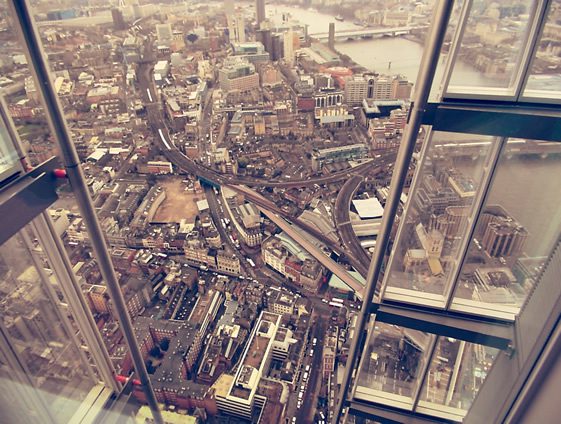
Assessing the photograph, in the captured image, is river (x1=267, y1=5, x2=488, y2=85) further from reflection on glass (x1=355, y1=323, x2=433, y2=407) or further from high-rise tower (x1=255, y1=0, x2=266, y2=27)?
reflection on glass (x1=355, y1=323, x2=433, y2=407)

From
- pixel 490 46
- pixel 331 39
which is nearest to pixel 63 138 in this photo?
pixel 490 46

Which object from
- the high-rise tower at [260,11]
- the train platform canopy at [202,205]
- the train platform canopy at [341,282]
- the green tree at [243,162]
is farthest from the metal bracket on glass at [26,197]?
the high-rise tower at [260,11]

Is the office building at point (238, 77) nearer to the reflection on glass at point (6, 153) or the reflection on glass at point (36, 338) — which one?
the reflection on glass at point (36, 338)

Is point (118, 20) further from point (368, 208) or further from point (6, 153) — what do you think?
point (6, 153)

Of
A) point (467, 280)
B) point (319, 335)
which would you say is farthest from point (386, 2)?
point (467, 280)

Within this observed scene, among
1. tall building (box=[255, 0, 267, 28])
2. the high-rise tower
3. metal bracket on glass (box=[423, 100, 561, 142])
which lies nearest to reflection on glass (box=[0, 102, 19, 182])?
metal bracket on glass (box=[423, 100, 561, 142])

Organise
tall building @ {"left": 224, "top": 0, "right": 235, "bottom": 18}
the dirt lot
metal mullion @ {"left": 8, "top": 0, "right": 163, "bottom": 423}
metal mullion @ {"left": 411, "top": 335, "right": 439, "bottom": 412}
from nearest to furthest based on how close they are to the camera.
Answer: metal mullion @ {"left": 8, "top": 0, "right": 163, "bottom": 423} < metal mullion @ {"left": 411, "top": 335, "right": 439, "bottom": 412} < the dirt lot < tall building @ {"left": 224, "top": 0, "right": 235, "bottom": 18}
